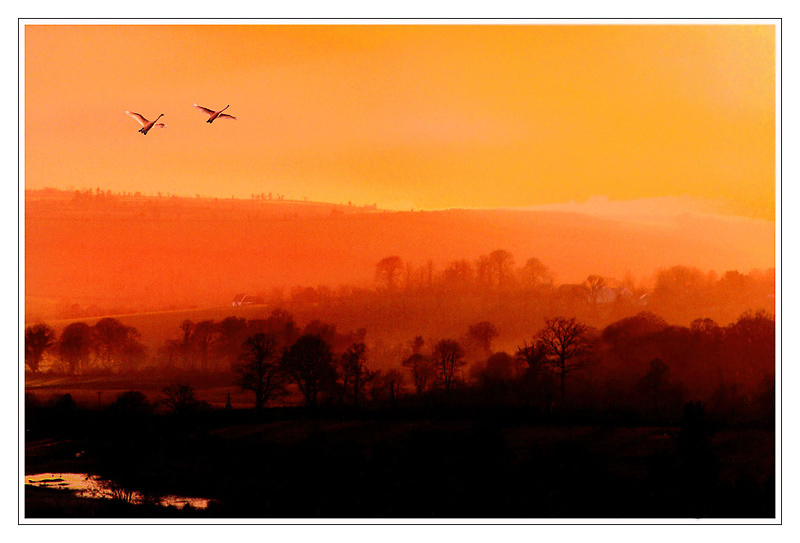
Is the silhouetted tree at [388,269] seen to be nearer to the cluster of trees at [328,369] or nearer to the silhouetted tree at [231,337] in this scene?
the cluster of trees at [328,369]

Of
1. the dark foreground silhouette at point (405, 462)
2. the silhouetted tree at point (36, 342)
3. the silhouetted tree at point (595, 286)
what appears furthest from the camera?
the silhouetted tree at point (595, 286)

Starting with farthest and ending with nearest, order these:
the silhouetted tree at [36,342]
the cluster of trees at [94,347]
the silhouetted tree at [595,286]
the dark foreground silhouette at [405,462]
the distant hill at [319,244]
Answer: the silhouetted tree at [595,286] < the distant hill at [319,244] < the cluster of trees at [94,347] < the silhouetted tree at [36,342] < the dark foreground silhouette at [405,462]

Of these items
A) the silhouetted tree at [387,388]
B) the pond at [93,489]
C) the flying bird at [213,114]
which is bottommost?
the pond at [93,489]

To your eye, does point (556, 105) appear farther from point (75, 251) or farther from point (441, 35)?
point (75, 251)

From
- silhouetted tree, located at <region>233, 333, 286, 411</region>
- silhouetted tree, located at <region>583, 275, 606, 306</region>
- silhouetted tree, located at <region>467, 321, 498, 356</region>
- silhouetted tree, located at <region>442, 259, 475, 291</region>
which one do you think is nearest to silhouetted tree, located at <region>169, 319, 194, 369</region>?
silhouetted tree, located at <region>233, 333, 286, 411</region>

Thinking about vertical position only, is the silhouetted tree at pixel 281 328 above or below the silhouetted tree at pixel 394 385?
above

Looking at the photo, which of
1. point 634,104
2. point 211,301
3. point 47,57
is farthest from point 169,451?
point 634,104

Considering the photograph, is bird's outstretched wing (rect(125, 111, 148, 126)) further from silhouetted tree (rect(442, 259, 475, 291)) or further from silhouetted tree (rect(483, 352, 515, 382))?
silhouetted tree (rect(483, 352, 515, 382))

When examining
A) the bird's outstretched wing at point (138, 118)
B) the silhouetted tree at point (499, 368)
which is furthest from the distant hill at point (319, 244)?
the silhouetted tree at point (499, 368)
